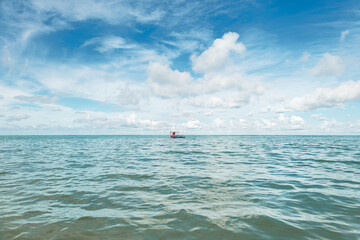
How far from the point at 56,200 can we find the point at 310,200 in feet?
36.3

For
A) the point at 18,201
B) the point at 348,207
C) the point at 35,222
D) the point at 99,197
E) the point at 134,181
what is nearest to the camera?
the point at 35,222

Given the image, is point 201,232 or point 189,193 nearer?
point 201,232

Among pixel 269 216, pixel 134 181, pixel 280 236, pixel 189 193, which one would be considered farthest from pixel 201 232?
pixel 134 181

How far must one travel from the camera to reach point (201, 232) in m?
6.08

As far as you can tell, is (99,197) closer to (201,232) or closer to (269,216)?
(201,232)

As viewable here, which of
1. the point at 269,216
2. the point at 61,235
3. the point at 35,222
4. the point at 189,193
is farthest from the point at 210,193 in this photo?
the point at 35,222

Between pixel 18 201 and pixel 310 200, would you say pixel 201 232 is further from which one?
pixel 18 201

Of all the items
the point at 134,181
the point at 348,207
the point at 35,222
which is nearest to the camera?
the point at 35,222

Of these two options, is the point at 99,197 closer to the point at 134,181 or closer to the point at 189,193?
the point at 134,181

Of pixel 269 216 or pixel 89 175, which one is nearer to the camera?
pixel 269 216

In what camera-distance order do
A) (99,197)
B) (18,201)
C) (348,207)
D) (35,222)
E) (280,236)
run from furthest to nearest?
1. (99,197)
2. (18,201)
3. (348,207)
4. (35,222)
5. (280,236)

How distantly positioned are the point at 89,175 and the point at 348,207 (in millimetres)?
14539

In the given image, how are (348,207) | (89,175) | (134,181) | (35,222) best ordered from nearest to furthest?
(35,222) → (348,207) → (134,181) → (89,175)

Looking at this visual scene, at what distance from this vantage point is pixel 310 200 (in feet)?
29.5
